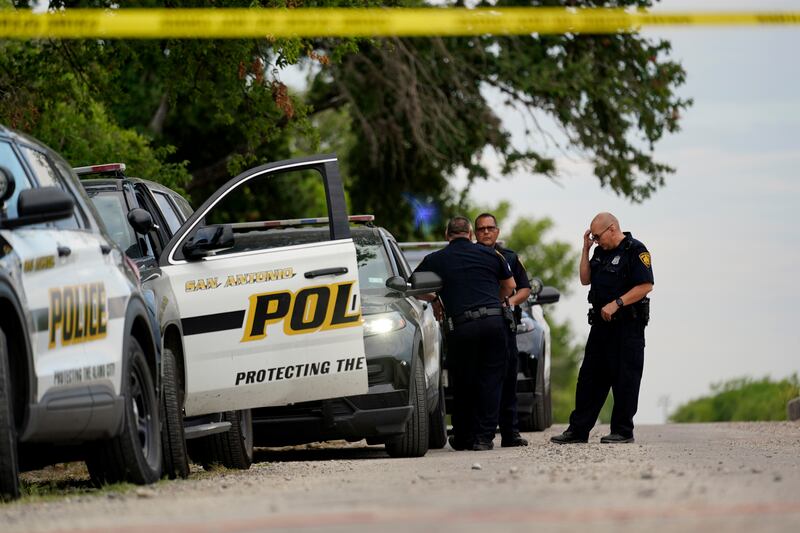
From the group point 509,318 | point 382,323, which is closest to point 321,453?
point 509,318

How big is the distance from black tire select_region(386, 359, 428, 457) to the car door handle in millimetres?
1967

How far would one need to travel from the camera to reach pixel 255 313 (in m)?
10.5

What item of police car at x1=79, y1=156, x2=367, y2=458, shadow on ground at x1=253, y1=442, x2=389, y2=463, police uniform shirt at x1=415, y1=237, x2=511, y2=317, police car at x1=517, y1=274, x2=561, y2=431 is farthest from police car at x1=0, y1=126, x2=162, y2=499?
police car at x1=517, y1=274, x2=561, y2=431

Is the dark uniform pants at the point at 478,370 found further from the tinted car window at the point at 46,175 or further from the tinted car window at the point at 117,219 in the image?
the tinted car window at the point at 46,175

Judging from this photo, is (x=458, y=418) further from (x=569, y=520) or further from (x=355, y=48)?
(x=569, y=520)

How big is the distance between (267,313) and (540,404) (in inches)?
323

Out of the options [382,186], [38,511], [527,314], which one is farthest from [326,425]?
[382,186]

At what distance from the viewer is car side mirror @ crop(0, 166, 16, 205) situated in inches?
330

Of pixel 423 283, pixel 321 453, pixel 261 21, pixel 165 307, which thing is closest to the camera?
pixel 165 307

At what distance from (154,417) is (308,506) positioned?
2550 mm

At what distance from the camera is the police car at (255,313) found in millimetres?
10398

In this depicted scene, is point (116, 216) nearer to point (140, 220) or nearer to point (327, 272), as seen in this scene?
point (140, 220)

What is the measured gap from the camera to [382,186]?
1208 inches

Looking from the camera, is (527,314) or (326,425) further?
(527,314)
